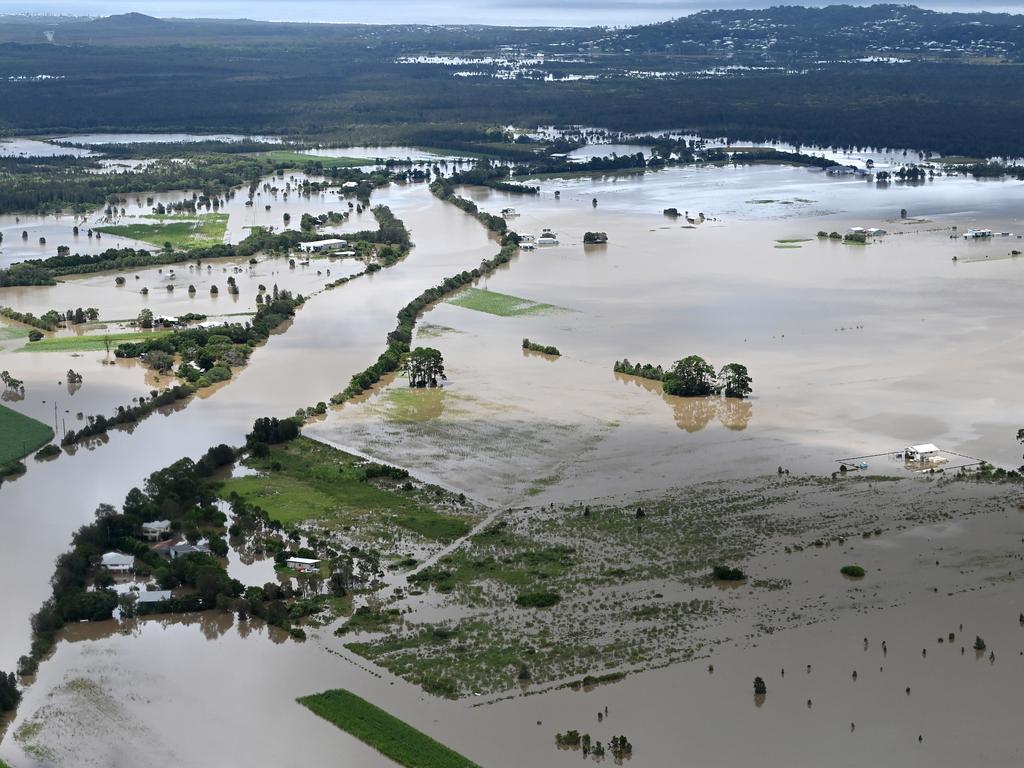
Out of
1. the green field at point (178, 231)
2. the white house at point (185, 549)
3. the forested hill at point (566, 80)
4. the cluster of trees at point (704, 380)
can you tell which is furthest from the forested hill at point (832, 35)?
the white house at point (185, 549)

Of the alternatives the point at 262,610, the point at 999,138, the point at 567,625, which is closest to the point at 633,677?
the point at 567,625

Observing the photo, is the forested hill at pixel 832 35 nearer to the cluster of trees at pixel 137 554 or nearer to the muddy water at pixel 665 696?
the cluster of trees at pixel 137 554

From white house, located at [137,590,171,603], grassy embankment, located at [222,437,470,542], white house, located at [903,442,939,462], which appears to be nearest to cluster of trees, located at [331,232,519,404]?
grassy embankment, located at [222,437,470,542]

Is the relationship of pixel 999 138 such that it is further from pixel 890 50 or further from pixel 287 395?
pixel 890 50

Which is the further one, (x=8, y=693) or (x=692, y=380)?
(x=692, y=380)

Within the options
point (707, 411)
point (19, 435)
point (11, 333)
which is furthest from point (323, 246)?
point (707, 411)

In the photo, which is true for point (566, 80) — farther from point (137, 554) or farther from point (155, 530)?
point (137, 554)
